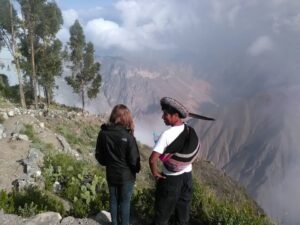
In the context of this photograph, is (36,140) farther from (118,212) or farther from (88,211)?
(118,212)

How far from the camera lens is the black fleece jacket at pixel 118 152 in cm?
706

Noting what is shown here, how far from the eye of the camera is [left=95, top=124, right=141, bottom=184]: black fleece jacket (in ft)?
23.2

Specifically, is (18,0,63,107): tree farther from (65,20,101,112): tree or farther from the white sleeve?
the white sleeve

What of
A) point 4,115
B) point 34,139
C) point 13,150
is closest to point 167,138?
point 13,150

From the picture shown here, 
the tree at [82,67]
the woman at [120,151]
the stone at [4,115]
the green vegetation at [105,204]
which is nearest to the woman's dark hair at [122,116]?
the woman at [120,151]

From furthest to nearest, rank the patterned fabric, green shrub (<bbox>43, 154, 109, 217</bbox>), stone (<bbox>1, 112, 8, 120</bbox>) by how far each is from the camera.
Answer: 1. stone (<bbox>1, 112, 8, 120</bbox>)
2. green shrub (<bbox>43, 154, 109, 217</bbox>)
3. the patterned fabric

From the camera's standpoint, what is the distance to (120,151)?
7113 mm

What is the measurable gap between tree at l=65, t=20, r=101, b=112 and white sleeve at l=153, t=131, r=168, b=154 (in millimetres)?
46998

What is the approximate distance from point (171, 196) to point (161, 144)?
902 millimetres

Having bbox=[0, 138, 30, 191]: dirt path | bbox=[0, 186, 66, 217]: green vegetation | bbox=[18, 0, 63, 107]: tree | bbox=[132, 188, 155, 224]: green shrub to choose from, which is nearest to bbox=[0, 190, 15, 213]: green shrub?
bbox=[0, 186, 66, 217]: green vegetation

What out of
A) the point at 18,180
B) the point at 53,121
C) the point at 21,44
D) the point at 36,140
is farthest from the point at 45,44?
the point at 18,180

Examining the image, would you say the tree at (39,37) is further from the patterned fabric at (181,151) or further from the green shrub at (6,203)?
the patterned fabric at (181,151)

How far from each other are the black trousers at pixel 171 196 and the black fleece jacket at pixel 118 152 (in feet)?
2.33

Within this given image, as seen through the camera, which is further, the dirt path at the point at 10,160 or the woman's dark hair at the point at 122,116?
the dirt path at the point at 10,160
